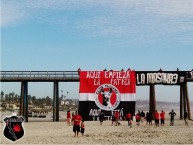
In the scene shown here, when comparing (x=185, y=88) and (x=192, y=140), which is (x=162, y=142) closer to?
(x=192, y=140)

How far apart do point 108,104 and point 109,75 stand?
7.89 ft

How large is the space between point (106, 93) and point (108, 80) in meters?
1.09

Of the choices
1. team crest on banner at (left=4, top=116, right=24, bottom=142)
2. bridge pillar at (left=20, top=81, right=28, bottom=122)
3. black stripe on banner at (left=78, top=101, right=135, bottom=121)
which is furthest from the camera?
bridge pillar at (left=20, top=81, right=28, bottom=122)

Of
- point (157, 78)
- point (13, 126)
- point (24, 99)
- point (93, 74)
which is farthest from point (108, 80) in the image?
point (13, 126)

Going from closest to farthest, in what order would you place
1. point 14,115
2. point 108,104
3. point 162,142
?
1. point 14,115
2. point 162,142
3. point 108,104

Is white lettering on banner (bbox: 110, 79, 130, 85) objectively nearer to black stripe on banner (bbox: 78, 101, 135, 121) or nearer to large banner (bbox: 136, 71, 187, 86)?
large banner (bbox: 136, 71, 187, 86)

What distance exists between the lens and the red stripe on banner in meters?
31.9

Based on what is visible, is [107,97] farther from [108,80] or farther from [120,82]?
[120,82]

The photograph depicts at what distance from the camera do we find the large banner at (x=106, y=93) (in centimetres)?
3161

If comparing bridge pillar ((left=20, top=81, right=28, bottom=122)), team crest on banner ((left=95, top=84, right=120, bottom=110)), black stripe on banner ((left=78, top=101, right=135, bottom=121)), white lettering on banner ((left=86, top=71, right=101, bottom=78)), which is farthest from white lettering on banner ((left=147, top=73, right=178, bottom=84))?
bridge pillar ((left=20, top=81, right=28, bottom=122))

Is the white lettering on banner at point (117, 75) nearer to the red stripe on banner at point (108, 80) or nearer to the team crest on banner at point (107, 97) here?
the red stripe on banner at point (108, 80)

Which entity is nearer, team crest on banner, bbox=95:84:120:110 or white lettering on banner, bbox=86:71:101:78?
team crest on banner, bbox=95:84:120:110

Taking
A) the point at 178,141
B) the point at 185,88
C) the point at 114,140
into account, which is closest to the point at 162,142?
the point at 178,141

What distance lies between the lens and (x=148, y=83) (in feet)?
106
